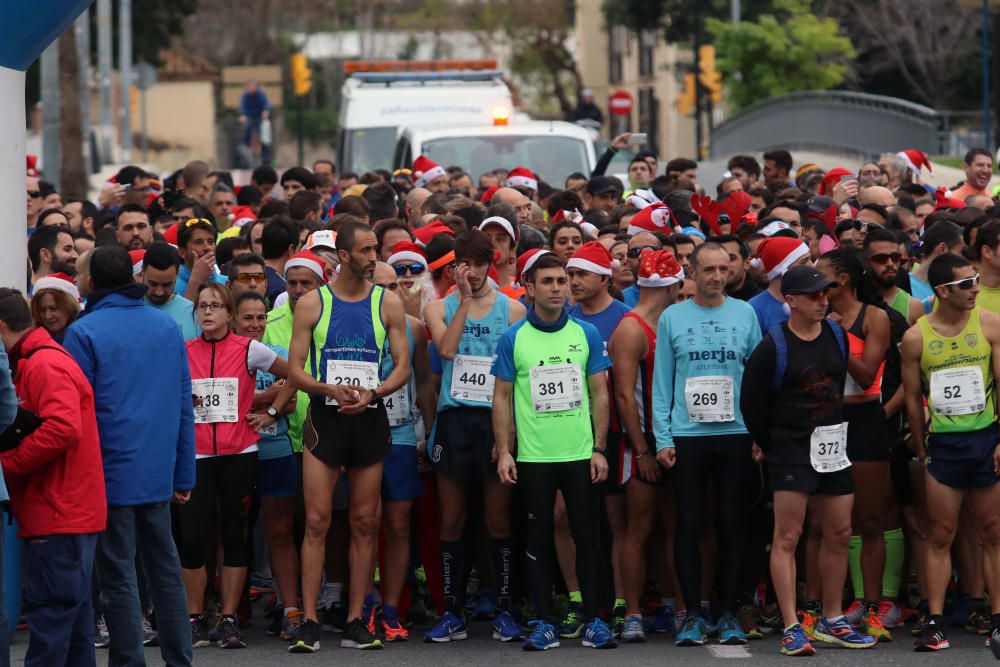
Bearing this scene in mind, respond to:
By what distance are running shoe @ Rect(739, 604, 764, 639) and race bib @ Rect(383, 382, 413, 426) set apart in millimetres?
1995

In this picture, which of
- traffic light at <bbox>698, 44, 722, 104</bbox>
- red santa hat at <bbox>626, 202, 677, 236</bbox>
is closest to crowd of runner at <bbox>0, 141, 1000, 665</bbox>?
red santa hat at <bbox>626, 202, 677, 236</bbox>

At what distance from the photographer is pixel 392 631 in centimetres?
960

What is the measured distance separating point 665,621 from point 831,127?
87.5 feet

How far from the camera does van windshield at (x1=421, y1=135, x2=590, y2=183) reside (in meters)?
18.4

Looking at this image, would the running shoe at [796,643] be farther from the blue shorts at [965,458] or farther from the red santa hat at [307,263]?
the red santa hat at [307,263]

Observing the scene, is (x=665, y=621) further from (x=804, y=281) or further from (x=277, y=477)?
(x=277, y=477)

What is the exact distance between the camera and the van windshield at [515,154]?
18438mm

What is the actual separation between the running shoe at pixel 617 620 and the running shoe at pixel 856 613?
115cm

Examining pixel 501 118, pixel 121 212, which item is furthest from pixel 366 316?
pixel 501 118

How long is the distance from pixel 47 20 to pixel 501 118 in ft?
32.6

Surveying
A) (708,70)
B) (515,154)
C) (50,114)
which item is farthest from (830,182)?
(708,70)

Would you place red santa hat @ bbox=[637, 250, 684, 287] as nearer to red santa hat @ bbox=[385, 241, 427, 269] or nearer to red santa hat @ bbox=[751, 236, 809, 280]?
red santa hat @ bbox=[751, 236, 809, 280]

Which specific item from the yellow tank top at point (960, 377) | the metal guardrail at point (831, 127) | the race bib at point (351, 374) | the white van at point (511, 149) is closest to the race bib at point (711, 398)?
the yellow tank top at point (960, 377)

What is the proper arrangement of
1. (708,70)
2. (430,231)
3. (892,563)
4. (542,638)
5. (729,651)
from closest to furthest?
1. (729,651)
2. (542,638)
3. (892,563)
4. (430,231)
5. (708,70)
